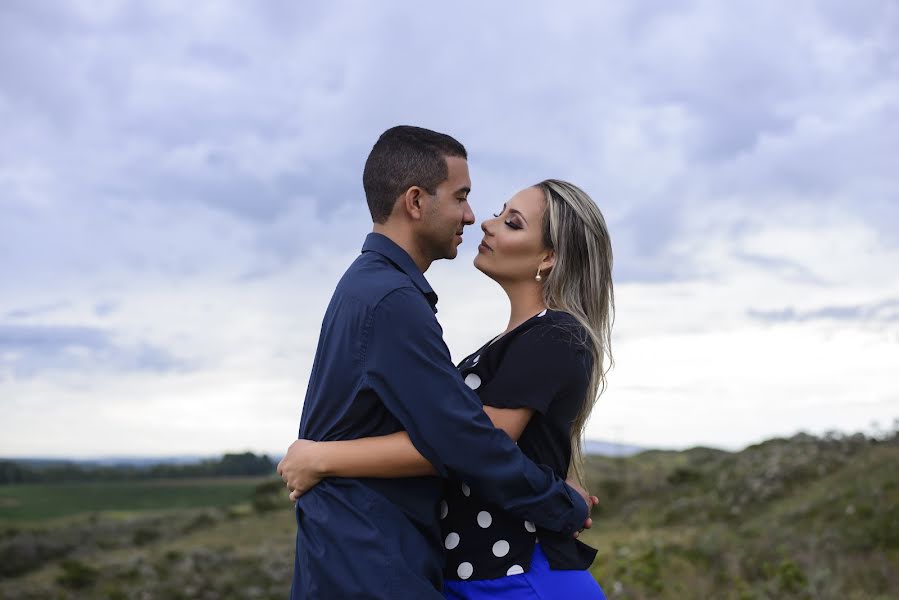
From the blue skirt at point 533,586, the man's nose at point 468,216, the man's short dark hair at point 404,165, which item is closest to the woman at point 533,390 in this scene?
the blue skirt at point 533,586

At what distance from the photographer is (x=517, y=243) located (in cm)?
360

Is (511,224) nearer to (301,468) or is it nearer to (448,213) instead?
(448,213)

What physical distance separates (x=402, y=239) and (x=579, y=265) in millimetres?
695

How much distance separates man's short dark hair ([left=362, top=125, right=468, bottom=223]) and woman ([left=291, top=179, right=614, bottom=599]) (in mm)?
411

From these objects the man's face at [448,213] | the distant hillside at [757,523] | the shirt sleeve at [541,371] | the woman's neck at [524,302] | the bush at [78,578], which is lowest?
the bush at [78,578]

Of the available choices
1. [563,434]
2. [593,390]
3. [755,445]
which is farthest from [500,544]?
[755,445]

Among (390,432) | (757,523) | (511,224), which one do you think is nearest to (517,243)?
(511,224)

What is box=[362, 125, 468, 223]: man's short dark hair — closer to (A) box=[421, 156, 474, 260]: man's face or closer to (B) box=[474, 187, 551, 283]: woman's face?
(A) box=[421, 156, 474, 260]: man's face

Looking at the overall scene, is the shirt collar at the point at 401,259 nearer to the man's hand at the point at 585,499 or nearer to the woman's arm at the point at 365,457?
the woman's arm at the point at 365,457

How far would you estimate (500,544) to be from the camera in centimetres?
313

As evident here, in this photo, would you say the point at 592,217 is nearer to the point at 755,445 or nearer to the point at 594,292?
the point at 594,292

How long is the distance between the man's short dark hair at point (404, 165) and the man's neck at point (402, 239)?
4cm

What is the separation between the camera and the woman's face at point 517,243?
11.8ft

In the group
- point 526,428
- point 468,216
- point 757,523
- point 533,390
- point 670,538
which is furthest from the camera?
point 757,523
